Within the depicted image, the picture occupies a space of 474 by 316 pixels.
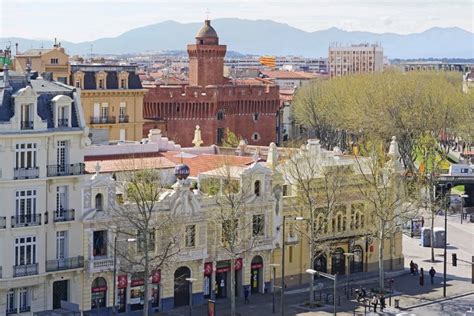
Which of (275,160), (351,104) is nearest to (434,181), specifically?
(275,160)

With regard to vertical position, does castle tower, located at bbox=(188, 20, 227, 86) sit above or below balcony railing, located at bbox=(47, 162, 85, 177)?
above

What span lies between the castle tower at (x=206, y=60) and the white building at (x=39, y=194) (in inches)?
3597

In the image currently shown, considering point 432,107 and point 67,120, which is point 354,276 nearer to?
point 67,120

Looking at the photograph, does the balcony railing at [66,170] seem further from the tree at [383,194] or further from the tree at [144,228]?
the tree at [383,194]

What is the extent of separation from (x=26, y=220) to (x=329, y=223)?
26.5m

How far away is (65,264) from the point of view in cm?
7219

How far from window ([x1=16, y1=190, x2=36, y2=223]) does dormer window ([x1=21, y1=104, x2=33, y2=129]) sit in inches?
154

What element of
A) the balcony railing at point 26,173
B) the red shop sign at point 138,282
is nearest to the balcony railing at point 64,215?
the balcony railing at point 26,173

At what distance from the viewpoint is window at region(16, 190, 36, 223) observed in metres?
70.2

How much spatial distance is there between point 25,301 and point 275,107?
10268cm

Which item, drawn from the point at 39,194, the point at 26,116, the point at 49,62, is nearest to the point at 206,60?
the point at 49,62

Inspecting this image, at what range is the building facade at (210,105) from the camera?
157750 mm

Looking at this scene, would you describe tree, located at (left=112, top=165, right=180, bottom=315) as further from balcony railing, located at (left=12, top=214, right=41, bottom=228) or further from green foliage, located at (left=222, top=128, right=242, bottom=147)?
green foliage, located at (left=222, top=128, right=242, bottom=147)

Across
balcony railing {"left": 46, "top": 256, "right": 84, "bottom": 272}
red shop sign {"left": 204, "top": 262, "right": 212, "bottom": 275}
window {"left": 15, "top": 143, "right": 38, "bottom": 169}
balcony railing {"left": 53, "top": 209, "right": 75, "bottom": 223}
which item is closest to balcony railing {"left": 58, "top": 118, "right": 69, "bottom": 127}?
window {"left": 15, "top": 143, "right": 38, "bottom": 169}
